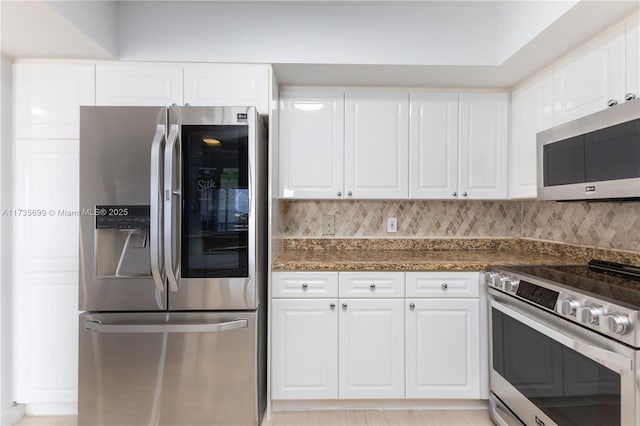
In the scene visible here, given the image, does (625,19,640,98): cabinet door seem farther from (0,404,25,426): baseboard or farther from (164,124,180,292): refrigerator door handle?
(0,404,25,426): baseboard

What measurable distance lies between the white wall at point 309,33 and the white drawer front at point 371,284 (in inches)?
49.6

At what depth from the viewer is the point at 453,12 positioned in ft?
6.54

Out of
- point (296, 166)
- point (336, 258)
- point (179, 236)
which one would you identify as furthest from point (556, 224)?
point (179, 236)

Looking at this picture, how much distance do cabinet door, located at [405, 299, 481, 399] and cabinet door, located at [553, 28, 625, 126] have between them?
118 cm

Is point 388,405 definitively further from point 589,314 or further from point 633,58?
point 633,58

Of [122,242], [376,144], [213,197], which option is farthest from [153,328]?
[376,144]

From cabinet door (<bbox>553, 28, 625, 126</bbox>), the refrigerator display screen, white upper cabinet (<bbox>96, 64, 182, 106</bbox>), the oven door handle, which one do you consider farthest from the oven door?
white upper cabinet (<bbox>96, 64, 182, 106</bbox>)

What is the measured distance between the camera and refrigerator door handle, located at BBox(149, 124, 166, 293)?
167 centimetres

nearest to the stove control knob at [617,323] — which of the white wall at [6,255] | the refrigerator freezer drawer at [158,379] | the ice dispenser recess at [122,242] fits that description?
the refrigerator freezer drawer at [158,379]

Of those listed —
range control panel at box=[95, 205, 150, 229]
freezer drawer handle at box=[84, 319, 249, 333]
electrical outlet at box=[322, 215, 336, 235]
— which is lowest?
freezer drawer handle at box=[84, 319, 249, 333]

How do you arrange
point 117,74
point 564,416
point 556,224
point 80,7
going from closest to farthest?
point 564,416 → point 80,7 → point 117,74 → point 556,224

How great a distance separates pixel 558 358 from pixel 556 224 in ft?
4.13

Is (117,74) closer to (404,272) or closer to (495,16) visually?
(404,272)

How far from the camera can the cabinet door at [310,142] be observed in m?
2.32
